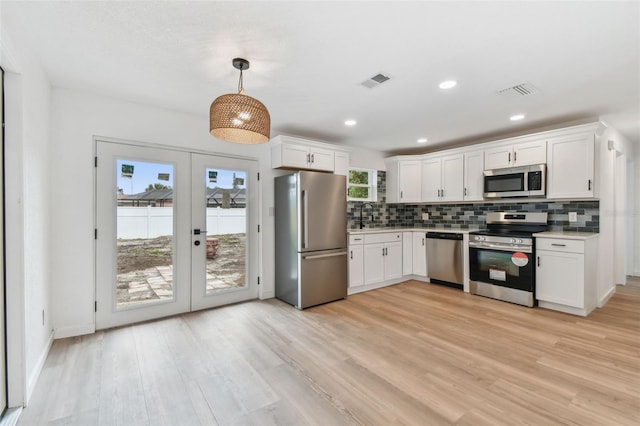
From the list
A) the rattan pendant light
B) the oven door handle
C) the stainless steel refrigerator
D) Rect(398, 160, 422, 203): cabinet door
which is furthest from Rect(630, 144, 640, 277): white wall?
the rattan pendant light

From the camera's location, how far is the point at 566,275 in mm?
3428

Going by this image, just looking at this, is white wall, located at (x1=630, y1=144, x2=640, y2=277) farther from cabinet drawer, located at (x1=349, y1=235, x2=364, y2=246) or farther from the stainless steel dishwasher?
cabinet drawer, located at (x1=349, y1=235, x2=364, y2=246)

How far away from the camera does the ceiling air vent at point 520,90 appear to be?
276 cm

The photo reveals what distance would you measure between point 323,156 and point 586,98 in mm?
3016

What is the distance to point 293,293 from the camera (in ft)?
12.4

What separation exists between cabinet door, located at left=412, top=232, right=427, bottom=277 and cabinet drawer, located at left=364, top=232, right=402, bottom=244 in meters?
0.29

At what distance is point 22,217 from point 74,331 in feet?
5.09

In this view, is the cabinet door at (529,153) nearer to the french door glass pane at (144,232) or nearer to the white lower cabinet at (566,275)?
the white lower cabinet at (566,275)

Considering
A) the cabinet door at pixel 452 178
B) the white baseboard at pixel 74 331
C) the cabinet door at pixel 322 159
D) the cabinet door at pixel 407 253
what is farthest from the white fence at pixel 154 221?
the cabinet door at pixel 452 178

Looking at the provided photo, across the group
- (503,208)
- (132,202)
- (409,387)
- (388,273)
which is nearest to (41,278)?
(132,202)

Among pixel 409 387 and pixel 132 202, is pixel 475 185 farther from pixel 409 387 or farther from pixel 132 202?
pixel 132 202

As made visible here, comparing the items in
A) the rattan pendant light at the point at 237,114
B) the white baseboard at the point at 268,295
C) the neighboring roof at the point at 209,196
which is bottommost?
the white baseboard at the point at 268,295

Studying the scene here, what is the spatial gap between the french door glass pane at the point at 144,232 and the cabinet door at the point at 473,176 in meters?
4.23

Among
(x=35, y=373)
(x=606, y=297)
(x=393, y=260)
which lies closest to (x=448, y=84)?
(x=393, y=260)
